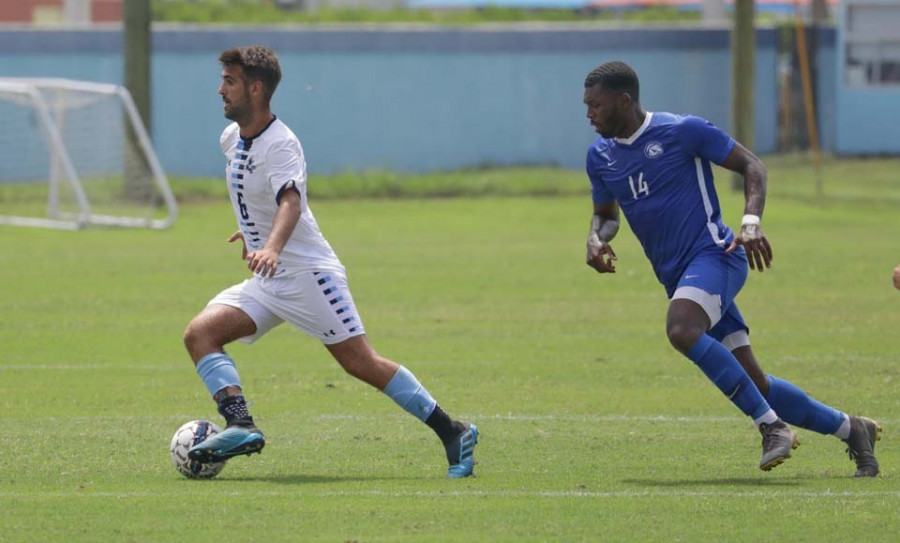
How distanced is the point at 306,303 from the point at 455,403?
2.86 meters

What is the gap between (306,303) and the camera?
8.20 meters

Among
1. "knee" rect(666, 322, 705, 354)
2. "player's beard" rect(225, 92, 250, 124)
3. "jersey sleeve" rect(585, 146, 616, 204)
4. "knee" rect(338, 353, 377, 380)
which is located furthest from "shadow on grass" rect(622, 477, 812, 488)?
"player's beard" rect(225, 92, 250, 124)

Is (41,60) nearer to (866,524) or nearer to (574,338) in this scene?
(574,338)

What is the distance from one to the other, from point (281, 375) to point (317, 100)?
22.7 metres

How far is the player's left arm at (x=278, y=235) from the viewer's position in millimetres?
7684

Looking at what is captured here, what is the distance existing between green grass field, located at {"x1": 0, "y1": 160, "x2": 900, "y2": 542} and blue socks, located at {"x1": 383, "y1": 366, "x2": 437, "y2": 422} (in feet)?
1.16

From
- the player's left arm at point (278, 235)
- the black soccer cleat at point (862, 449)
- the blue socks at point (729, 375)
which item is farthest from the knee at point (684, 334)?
the player's left arm at point (278, 235)

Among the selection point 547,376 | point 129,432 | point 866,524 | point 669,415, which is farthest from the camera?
point 547,376

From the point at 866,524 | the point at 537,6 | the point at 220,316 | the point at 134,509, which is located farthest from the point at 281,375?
the point at 537,6

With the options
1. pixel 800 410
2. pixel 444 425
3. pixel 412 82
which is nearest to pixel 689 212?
pixel 800 410

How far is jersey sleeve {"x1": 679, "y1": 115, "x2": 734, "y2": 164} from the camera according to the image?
823 cm

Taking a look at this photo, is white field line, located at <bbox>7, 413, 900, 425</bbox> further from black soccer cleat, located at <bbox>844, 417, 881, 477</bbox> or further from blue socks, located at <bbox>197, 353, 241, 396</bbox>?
blue socks, located at <bbox>197, 353, 241, 396</bbox>

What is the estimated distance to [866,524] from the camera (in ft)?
22.9

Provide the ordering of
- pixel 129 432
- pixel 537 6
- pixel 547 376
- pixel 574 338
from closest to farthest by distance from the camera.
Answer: pixel 129 432 → pixel 547 376 → pixel 574 338 → pixel 537 6
